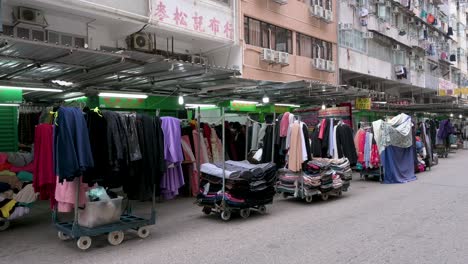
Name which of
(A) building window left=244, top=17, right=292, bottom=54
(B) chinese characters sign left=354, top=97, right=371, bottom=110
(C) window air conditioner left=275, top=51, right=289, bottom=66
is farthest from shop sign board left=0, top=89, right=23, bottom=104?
(B) chinese characters sign left=354, top=97, right=371, bottom=110

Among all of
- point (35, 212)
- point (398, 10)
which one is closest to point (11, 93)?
point (35, 212)

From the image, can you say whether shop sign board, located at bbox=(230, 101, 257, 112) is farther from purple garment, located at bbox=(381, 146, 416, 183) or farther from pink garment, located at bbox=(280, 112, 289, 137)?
pink garment, located at bbox=(280, 112, 289, 137)

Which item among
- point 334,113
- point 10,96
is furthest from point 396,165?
point 10,96

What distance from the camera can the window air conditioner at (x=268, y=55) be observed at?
63.1 ft

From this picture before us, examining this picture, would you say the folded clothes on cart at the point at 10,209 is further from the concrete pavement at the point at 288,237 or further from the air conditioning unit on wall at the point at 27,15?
the air conditioning unit on wall at the point at 27,15

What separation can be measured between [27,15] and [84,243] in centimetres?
809

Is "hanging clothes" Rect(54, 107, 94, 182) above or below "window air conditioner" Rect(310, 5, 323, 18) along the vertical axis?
below

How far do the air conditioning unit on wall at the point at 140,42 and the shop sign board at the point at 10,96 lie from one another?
4.40 meters

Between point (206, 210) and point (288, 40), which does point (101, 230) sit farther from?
point (288, 40)

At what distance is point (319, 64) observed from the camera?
75.7 feet

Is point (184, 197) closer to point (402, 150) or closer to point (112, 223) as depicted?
point (112, 223)

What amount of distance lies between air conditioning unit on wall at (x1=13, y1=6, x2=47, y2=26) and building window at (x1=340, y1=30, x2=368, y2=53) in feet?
60.1

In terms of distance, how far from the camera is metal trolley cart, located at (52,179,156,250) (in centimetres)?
633

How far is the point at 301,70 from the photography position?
22234 millimetres
